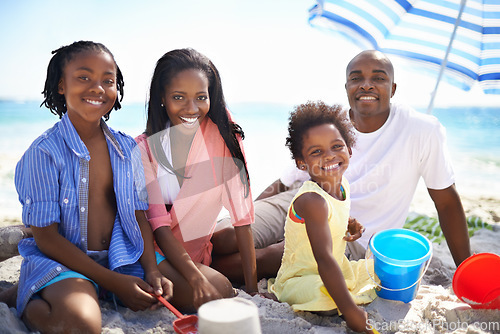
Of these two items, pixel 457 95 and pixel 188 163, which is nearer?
pixel 188 163

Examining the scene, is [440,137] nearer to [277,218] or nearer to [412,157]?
[412,157]

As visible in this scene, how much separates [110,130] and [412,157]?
1726 mm

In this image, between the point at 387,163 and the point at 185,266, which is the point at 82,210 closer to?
the point at 185,266

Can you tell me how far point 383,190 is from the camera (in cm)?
251

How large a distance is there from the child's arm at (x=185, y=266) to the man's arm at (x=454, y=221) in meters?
1.46

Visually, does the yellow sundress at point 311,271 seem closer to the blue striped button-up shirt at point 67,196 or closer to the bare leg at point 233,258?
the bare leg at point 233,258

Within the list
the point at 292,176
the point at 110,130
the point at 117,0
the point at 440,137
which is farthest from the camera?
the point at 117,0

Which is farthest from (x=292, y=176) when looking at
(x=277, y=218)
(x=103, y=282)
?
(x=103, y=282)

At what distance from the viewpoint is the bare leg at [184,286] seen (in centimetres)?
196

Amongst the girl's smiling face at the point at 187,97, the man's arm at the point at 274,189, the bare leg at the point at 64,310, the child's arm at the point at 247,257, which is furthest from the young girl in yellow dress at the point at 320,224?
the man's arm at the point at 274,189

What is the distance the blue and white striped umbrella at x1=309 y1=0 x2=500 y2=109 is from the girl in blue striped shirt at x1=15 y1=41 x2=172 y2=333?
2.34 meters

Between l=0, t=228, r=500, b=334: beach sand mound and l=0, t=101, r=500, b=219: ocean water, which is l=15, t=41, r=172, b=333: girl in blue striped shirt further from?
l=0, t=101, r=500, b=219: ocean water

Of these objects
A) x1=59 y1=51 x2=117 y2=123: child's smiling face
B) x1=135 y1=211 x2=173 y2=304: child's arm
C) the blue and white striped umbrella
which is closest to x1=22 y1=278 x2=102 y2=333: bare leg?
x1=135 y1=211 x2=173 y2=304: child's arm

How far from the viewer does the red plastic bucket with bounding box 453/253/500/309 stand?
1.92 meters
